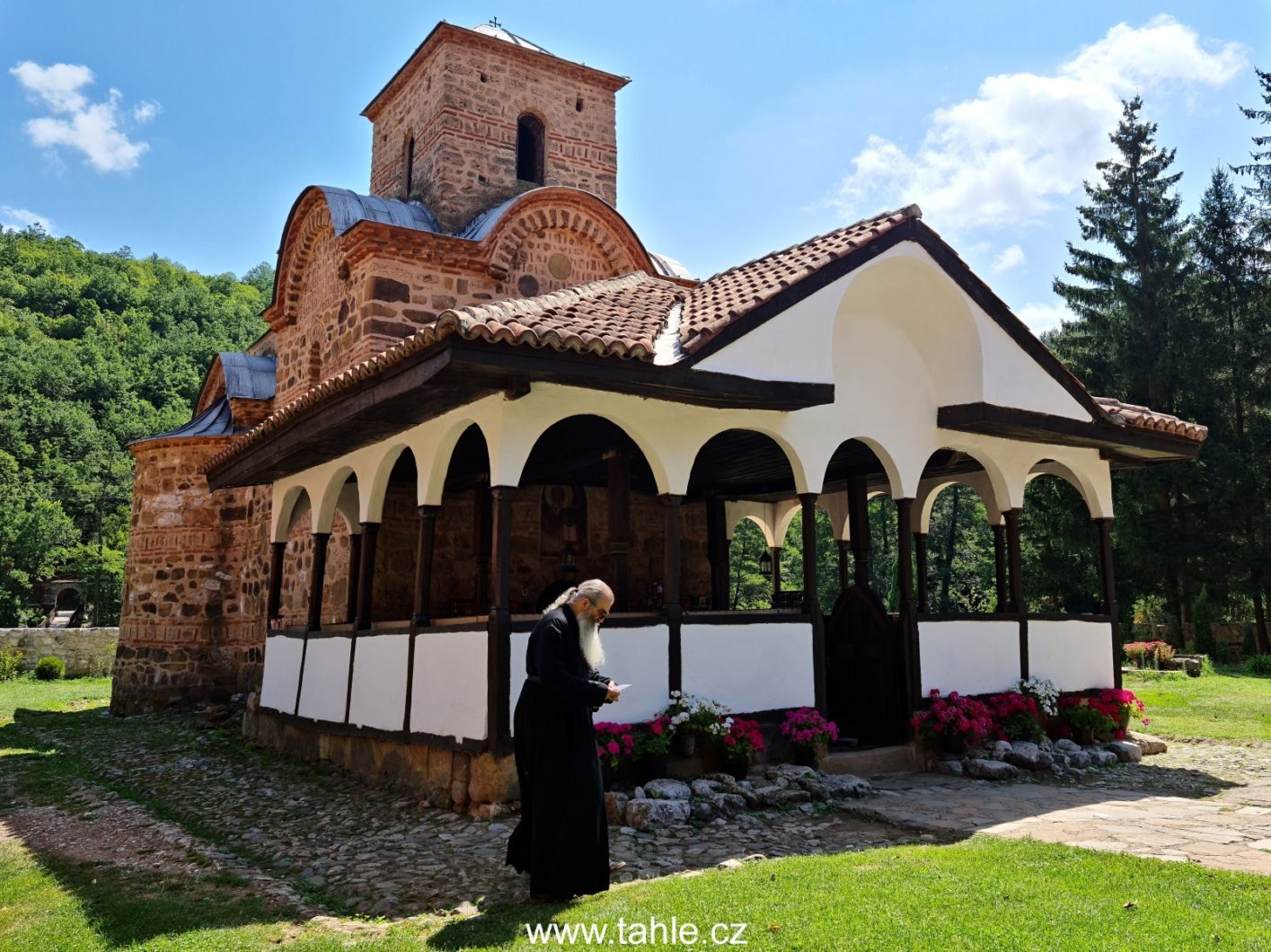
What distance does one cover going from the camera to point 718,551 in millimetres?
12047

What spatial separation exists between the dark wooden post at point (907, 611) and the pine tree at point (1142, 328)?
17799 millimetres

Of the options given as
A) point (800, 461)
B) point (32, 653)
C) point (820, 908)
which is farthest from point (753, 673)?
point (32, 653)

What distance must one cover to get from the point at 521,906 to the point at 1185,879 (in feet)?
9.96

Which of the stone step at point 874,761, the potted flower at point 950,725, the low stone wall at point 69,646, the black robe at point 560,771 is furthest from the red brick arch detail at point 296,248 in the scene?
the low stone wall at point 69,646

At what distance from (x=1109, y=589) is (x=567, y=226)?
766 centimetres

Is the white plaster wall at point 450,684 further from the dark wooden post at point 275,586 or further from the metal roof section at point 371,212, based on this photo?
the metal roof section at point 371,212

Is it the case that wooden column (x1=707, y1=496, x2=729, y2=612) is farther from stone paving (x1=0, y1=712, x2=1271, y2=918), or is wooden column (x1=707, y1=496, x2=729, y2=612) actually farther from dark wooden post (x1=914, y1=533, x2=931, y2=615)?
stone paving (x1=0, y1=712, x2=1271, y2=918)

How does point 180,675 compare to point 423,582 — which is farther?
point 180,675

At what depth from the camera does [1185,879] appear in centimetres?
444

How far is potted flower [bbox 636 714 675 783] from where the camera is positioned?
6.55 metres

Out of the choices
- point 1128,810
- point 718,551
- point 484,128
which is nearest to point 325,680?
point 718,551

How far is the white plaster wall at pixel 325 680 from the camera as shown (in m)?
8.55

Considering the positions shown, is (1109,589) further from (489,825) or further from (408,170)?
(408,170)

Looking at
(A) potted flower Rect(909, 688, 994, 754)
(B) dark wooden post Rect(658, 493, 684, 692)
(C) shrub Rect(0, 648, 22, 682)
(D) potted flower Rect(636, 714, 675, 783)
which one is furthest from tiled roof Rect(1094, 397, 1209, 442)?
(C) shrub Rect(0, 648, 22, 682)
